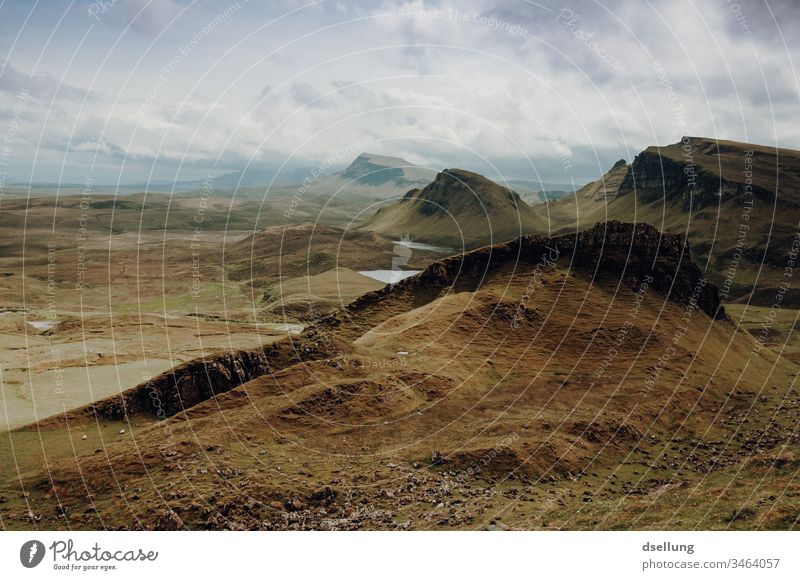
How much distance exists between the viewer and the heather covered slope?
23.5 meters

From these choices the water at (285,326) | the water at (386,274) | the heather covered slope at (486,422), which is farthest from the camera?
the water at (386,274)

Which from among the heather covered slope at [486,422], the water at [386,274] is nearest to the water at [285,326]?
the water at [386,274]

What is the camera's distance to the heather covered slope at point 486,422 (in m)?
23.5

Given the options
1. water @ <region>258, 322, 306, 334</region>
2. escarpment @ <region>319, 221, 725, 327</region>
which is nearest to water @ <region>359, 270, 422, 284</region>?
water @ <region>258, 322, 306, 334</region>

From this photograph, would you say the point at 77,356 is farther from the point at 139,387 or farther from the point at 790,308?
the point at 790,308

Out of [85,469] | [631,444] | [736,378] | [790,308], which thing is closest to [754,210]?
[790,308]

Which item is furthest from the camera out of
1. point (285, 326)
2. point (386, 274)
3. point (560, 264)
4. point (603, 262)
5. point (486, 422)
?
→ point (386, 274)

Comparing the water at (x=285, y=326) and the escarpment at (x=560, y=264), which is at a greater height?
the escarpment at (x=560, y=264)

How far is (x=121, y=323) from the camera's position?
91125 mm

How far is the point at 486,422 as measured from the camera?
1214 inches

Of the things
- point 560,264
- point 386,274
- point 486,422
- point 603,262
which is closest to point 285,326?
point 386,274

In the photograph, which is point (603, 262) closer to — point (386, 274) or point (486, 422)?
point (486, 422)

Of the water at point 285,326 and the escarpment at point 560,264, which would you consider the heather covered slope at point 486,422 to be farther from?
the water at point 285,326

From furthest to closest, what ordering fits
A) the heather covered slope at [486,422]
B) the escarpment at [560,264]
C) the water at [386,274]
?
1. the water at [386,274]
2. the escarpment at [560,264]
3. the heather covered slope at [486,422]
